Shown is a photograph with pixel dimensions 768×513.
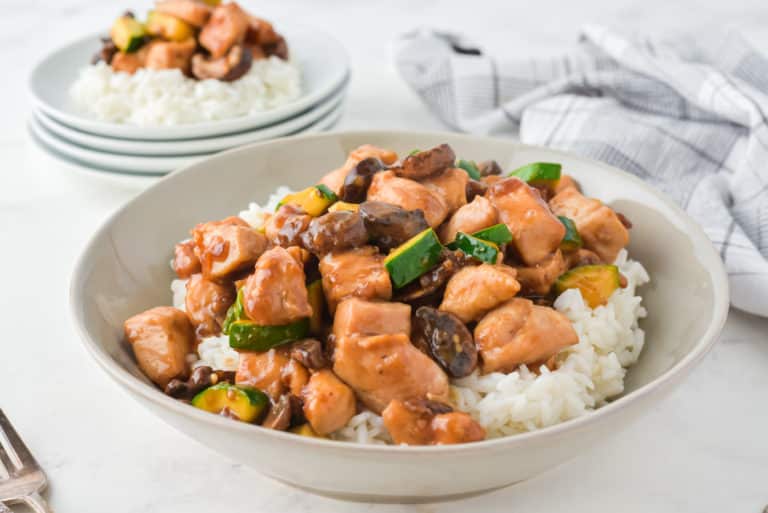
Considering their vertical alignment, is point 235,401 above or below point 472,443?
below

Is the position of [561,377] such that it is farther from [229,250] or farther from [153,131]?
[153,131]

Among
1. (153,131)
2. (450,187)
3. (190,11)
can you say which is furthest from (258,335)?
(190,11)

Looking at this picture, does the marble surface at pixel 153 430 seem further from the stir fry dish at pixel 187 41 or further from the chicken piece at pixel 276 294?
the stir fry dish at pixel 187 41

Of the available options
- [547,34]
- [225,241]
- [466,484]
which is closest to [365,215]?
[225,241]

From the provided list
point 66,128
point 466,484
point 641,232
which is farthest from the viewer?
point 66,128

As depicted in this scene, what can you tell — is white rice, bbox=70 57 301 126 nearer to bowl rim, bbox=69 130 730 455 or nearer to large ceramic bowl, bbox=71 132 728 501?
large ceramic bowl, bbox=71 132 728 501

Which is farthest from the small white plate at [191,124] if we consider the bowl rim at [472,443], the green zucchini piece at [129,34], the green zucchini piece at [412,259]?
the green zucchini piece at [412,259]

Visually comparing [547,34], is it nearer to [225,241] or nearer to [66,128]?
[66,128]
